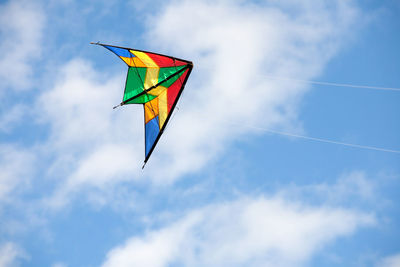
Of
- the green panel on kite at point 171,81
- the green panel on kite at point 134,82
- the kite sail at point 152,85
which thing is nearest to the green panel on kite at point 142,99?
the kite sail at point 152,85

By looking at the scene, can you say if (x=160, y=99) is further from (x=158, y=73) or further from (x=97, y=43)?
(x=97, y=43)

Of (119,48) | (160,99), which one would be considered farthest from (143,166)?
(119,48)

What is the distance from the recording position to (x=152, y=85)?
12273 mm

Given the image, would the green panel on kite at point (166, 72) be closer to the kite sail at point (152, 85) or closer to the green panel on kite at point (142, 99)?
the kite sail at point (152, 85)

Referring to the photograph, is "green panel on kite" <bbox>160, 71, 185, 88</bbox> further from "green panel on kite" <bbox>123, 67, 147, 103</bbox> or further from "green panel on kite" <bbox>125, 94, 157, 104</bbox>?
"green panel on kite" <bbox>123, 67, 147, 103</bbox>

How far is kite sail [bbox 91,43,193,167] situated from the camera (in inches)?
438

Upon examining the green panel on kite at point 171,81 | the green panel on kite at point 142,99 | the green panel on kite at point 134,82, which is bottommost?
the green panel on kite at point 171,81

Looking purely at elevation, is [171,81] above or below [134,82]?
below

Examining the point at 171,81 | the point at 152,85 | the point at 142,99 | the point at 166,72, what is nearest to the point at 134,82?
the point at 142,99

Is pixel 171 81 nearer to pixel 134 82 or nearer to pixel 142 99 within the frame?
pixel 142 99

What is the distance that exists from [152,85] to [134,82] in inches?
41.6

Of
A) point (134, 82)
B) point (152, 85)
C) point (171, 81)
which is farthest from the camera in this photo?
point (134, 82)

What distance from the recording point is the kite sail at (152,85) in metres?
11.1

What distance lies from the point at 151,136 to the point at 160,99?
1.67 meters
